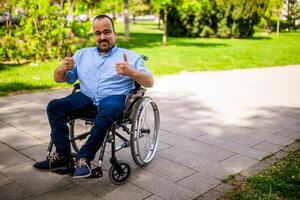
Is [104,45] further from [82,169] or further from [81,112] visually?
[82,169]

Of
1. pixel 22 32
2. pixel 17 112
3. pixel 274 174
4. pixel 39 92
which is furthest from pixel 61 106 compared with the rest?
pixel 22 32

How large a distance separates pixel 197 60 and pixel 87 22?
4276mm

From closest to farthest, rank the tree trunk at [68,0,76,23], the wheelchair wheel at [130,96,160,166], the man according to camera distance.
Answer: the man
the wheelchair wheel at [130,96,160,166]
the tree trunk at [68,0,76,23]

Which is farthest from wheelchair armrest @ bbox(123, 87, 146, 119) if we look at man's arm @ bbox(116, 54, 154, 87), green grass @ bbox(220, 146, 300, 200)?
green grass @ bbox(220, 146, 300, 200)

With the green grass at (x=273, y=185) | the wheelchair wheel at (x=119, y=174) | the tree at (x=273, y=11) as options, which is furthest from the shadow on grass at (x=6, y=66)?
the tree at (x=273, y=11)

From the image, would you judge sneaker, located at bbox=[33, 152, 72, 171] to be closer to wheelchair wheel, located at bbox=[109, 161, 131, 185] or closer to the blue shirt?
wheelchair wheel, located at bbox=[109, 161, 131, 185]

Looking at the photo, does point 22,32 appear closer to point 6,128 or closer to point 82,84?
point 6,128

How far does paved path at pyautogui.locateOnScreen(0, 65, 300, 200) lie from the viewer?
332 cm

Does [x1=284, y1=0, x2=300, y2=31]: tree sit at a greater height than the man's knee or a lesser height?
greater


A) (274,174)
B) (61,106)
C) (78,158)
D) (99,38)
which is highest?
(99,38)

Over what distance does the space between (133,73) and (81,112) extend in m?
0.66

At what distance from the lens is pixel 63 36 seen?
34.6 ft

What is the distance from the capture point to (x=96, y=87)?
347 centimetres

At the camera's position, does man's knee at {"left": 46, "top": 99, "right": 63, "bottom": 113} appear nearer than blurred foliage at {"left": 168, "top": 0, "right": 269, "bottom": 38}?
Yes
